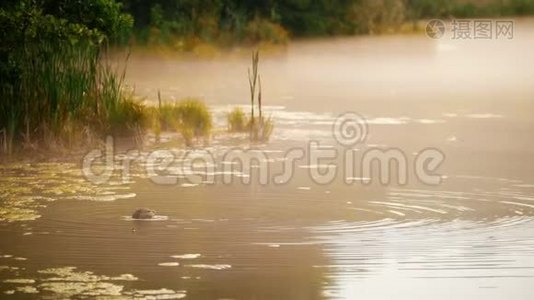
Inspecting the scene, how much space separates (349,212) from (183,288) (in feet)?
7.69

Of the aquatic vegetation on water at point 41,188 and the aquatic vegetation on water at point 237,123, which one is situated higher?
the aquatic vegetation on water at point 237,123

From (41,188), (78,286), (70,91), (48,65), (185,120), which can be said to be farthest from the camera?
(185,120)

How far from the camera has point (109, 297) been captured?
6.28 meters

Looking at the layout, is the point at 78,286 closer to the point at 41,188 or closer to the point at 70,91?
the point at 41,188

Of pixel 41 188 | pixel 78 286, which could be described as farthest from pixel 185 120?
pixel 78 286
